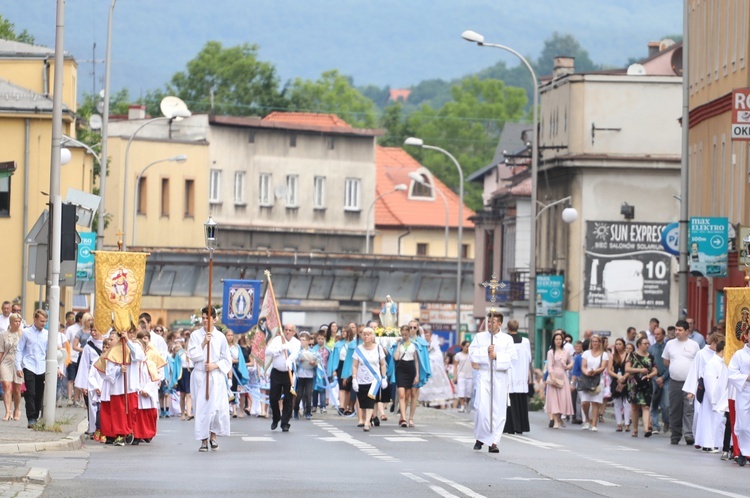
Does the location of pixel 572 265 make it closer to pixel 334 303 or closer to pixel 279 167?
pixel 334 303

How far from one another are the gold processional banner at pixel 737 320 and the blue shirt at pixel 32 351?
1016 centimetres

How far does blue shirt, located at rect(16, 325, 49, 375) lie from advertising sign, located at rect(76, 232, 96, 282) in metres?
7.24

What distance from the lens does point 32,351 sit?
30734 mm

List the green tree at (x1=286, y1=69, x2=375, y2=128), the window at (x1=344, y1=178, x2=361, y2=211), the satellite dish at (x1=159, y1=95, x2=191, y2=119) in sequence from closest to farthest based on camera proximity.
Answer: the satellite dish at (x1=159, y1=95, x2=191, y2=119)
the window at (x1=344, y1=178, x2=361, y2=211)
the green tree at (x1=286, y1=69, x2=375, y2=128)

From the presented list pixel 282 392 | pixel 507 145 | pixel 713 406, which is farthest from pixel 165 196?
pixel 713 406

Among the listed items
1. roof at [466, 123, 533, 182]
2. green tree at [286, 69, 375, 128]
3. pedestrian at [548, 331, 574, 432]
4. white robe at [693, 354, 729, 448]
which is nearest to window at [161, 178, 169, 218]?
roof at [466, 123, 533, 182]

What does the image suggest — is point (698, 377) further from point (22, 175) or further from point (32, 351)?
point (22, 175)

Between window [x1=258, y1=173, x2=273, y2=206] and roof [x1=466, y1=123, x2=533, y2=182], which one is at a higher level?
roof [x1=466, y1=123, x2=533, y2=182]

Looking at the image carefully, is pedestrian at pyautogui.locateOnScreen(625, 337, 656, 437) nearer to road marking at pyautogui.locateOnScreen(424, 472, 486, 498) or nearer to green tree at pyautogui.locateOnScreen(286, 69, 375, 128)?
road marking at pyautogui.locateOnScreen(424, 472, 486, 498)

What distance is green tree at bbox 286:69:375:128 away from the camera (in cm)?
14275

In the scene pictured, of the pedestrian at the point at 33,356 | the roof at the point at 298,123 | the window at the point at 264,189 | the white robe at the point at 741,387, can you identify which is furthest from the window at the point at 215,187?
the white robe at the point at 741,387

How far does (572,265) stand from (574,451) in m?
41.2

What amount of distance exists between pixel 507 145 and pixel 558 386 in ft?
208

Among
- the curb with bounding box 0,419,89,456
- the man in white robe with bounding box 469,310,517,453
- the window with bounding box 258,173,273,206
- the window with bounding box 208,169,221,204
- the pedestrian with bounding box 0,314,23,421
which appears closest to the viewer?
the curb with bounding box 0,419,89,456
